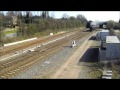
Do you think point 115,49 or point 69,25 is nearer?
point 115,49

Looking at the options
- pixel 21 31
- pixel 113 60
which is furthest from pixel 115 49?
pixel 21 31

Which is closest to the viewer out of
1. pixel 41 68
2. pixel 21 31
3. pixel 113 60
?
pixel 41 68
